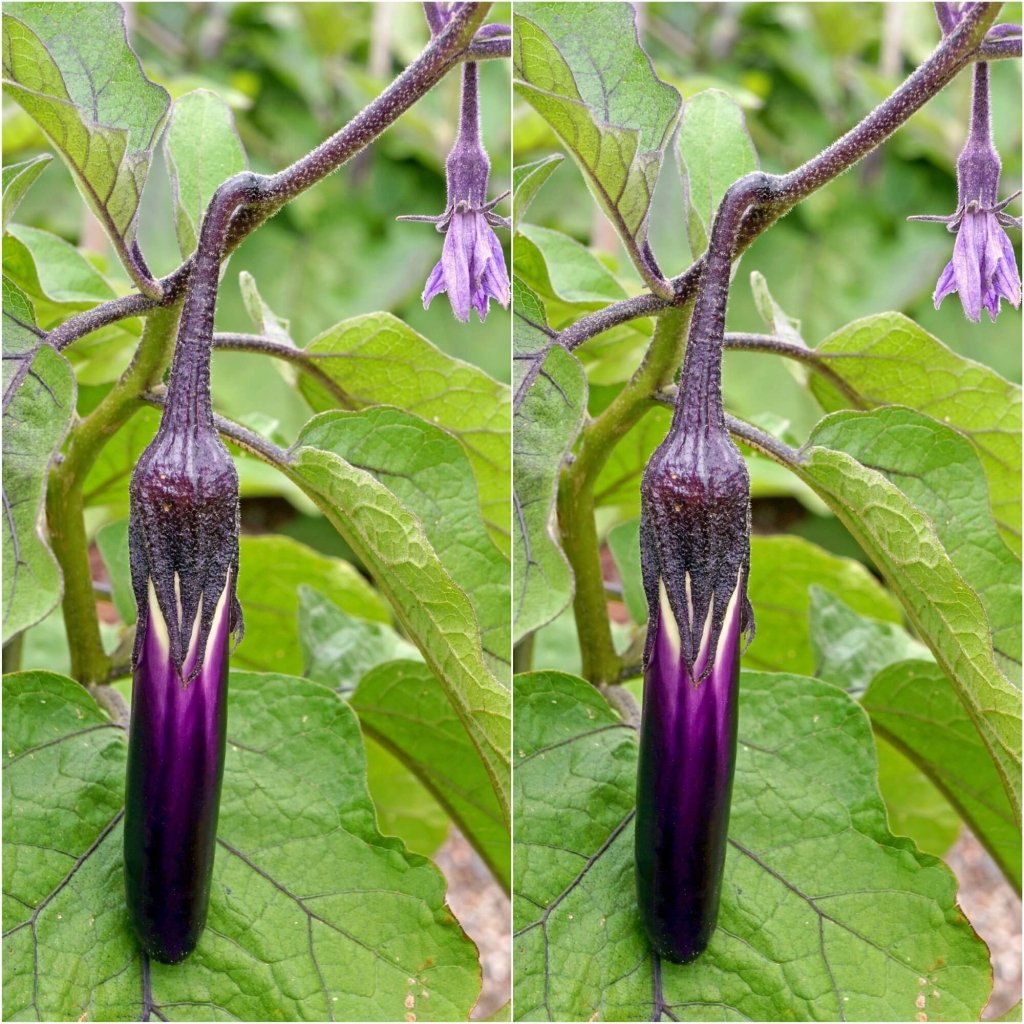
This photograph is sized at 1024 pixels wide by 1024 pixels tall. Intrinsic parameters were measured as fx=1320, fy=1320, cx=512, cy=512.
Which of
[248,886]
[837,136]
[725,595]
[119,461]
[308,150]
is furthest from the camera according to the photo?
[837,136]

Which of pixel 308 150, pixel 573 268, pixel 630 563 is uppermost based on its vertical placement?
pixel 308 150

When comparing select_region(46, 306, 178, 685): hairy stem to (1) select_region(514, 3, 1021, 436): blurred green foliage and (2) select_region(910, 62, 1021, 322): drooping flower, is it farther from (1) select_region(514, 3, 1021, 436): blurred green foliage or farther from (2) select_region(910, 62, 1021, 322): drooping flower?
(1) select_region(514, 3, 1021, 436): blurred green foliage

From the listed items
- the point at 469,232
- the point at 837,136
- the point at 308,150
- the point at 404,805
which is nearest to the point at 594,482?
the point at 469,232

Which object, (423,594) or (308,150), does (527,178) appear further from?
(308,150)

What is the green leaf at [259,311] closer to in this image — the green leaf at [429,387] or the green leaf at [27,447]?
the green leaf at [429,387]

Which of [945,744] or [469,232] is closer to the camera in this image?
[469,232]

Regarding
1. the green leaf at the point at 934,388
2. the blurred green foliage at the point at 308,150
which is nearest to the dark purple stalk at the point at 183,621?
the green leaf at the point at 934,388

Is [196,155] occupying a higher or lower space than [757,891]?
higher
